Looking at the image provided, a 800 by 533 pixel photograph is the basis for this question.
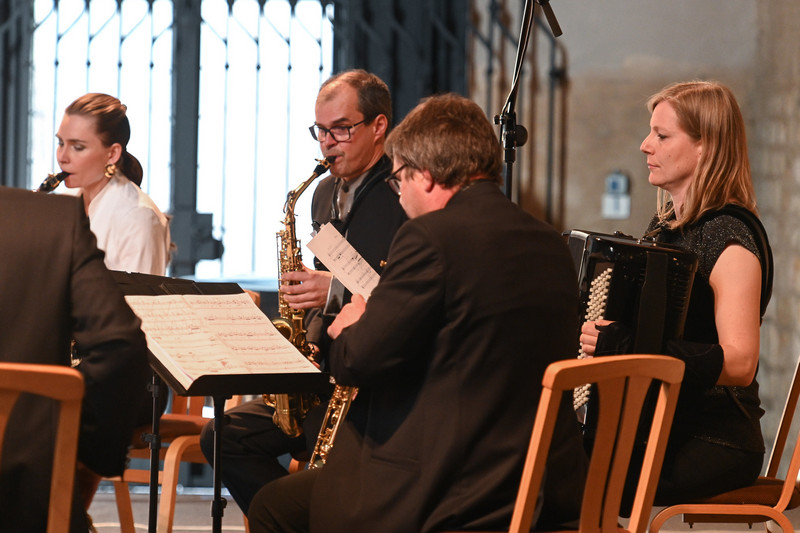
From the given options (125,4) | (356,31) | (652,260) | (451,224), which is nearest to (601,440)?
(451,224)

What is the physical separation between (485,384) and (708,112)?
3.42 feet

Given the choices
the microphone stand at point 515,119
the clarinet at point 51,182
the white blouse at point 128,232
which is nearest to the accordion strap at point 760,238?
the microphone stand at point 515,119

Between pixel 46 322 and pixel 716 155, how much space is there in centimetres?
157

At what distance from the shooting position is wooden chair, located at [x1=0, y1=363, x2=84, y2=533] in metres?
1.17

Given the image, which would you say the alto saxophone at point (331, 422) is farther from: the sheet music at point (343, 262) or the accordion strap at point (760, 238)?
the accordion strap at point (760, 238)

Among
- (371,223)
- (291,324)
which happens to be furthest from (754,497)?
(291,324)

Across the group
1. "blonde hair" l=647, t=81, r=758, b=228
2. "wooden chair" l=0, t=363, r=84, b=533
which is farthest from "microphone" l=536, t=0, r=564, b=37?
"wooden chair" l=0, t=363, r=84, b=533

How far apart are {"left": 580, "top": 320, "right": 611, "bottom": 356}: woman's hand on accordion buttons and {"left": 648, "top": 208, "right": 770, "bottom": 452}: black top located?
241 millimetres

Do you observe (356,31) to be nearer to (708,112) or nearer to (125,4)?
(125,4)

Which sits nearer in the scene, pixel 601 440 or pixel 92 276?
pixel 92 276

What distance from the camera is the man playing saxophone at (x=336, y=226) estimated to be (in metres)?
2.51

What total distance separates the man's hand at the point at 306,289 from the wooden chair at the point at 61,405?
1280mm

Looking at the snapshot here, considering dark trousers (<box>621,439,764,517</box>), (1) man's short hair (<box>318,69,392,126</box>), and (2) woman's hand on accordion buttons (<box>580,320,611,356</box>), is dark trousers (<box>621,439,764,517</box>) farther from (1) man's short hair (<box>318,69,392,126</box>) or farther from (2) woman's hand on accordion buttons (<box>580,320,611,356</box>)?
(1) man's short hair (<box>318,69,392,126</box>)

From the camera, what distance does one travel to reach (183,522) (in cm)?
343
